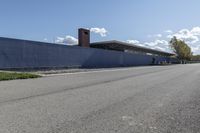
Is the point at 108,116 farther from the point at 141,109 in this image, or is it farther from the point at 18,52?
the point at 18,52

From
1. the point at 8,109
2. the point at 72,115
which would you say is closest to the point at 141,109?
the point at 72,115

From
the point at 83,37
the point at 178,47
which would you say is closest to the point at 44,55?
the point at 83,37

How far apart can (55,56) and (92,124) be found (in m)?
27.3

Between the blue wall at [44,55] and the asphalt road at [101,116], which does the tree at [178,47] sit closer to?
the blue wall at [44,55]

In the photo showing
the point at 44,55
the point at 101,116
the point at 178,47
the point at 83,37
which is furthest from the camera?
the point at 178,47

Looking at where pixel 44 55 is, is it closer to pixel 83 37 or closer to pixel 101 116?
pixel 83 37

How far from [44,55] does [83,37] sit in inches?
776

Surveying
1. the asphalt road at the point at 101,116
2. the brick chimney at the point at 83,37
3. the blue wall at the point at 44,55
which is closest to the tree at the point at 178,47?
the brick chimney at the point at 83,37

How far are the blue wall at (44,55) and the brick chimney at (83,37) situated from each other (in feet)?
15.3

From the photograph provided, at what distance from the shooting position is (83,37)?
1943 inches

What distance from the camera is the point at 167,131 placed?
5.09 meters

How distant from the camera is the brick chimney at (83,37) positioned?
161 feet

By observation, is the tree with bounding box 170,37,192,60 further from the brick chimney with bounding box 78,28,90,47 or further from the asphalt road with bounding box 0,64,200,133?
the asphalt road with bounding box 0,64,200,133

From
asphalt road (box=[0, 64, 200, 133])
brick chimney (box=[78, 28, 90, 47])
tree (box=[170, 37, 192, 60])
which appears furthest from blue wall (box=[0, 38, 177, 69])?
tree (box=[170, 37, 192, 60])
